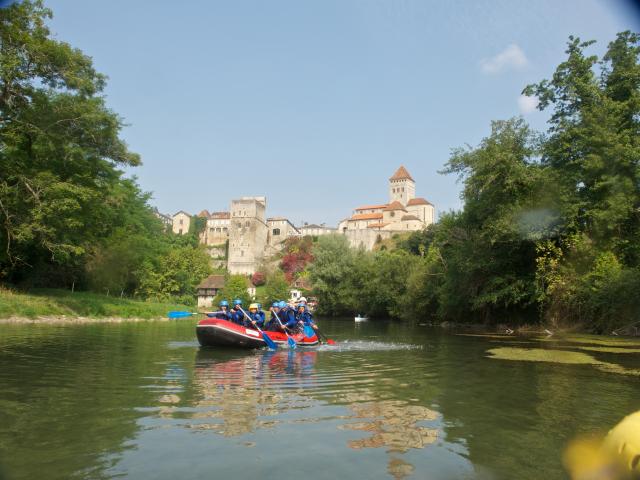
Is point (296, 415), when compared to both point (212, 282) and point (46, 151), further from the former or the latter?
point (212, 282)

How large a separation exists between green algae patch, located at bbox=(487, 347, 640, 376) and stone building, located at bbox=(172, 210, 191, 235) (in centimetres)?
12252

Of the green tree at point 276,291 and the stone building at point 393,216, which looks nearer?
the green tree at point 276,291

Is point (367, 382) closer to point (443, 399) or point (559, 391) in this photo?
point (443, 399)

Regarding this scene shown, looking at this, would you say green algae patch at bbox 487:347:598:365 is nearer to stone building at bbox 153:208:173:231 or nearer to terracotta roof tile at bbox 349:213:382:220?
stone building at bbox 153:208:173:231

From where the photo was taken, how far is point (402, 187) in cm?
13588

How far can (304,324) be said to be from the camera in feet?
54.7

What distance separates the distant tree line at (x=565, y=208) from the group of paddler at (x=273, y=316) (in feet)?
40.2

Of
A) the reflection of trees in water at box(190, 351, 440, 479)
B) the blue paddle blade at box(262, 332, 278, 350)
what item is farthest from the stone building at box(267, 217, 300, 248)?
the reflection of trees in water at box(190, 351, 440, 479)

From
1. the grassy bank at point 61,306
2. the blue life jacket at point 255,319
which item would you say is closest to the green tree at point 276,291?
the grassy bank at point 61,306

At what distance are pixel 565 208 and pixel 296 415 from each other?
20.9m

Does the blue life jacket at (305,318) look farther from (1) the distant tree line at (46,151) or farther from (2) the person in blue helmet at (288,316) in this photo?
(1) the distant tree line at (46,151)

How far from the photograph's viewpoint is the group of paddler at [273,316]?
1596 centimetres

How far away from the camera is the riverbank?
22881 mm

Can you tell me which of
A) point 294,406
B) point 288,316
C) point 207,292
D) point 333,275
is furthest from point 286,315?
point 207,292
